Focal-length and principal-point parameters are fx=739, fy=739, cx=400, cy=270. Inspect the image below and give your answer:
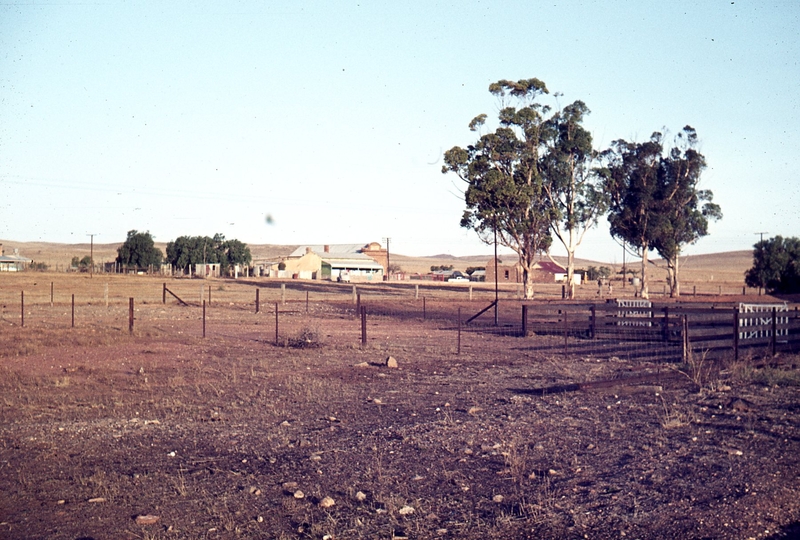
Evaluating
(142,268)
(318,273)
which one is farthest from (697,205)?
(142,268)

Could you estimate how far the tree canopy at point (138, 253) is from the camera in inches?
4409

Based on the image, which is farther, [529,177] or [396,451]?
[529,177]

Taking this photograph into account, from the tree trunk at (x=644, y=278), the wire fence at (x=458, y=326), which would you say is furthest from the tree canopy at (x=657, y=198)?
the wire fence at (x=458, y=326)

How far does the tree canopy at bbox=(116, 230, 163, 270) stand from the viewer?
112000mm

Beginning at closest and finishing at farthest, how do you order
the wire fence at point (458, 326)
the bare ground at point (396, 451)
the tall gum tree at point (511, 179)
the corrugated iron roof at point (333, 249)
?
the bare ground at point (396, 451) < the wire fence at point (458, 326) < the tall gum tree at point (511, 179) < the corrugated iron roof at point (333, 249)

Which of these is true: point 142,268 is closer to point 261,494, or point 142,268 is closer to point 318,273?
point 318,273

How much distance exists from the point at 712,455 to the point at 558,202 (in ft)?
155

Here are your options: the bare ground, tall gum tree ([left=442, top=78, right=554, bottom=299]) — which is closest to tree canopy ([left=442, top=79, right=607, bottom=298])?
tall gum tree ([left=442, top=78, right=554, bottom=299])

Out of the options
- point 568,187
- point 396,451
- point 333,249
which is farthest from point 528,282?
point 333,249

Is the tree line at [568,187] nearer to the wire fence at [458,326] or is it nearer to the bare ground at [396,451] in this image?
the wire fence at [458,326]

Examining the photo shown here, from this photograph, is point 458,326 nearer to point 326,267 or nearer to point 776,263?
point 776,263

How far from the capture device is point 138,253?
112125mm

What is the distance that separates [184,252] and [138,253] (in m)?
6.89

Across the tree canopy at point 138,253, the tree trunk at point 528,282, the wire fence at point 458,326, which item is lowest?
the wire fence at point 458,326
